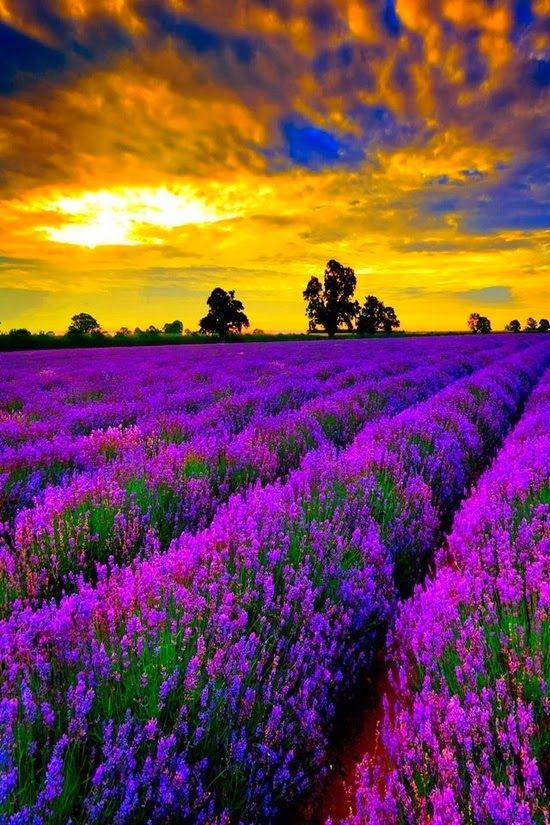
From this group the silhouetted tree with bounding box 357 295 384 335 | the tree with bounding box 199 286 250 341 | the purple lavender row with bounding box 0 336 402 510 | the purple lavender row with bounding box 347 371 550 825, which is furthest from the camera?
the silhouetted tree with bounding box 357 295 384 335

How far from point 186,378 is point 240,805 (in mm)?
10528

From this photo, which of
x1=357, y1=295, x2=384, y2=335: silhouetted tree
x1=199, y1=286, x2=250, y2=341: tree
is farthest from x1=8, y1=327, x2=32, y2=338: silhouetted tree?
x1=357, y1=295, x2=384, y2=335: silhouetted tree

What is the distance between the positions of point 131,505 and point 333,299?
65.3 metres

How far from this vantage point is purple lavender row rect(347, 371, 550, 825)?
1237 mm

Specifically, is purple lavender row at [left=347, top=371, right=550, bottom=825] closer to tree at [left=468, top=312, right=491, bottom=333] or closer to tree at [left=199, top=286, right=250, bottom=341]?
tree at [left=199, top=286, right=250, bottom=341]

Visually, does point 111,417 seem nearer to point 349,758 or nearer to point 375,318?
point 349,758

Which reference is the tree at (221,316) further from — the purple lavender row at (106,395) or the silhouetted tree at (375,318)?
the purple lavender row at (106,395)

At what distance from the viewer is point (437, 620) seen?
6.39 feet

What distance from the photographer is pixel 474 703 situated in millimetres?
1483

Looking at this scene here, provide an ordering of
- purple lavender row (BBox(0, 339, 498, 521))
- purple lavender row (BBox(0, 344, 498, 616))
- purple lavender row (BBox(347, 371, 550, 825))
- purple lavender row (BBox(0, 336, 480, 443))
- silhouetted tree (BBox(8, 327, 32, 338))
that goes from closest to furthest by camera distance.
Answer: purple lavender row (BBox(347, 371, 550, 825)) → purple lavender row (BBox(0, 344, 498, 616)) → purple lavender row (BBox(0, 339, 498, 521)) → purple lavender row (BBox(0, 336, 480, 443)) → silhouetted tree (BBox(8, 327, 32, 338))

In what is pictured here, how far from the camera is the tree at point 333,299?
2589 inches

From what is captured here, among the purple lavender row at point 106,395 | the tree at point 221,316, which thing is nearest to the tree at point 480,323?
the tree at point 221,316

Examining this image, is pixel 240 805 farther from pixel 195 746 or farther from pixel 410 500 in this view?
pixel 410 500

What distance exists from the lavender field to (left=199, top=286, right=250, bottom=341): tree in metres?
62.4
